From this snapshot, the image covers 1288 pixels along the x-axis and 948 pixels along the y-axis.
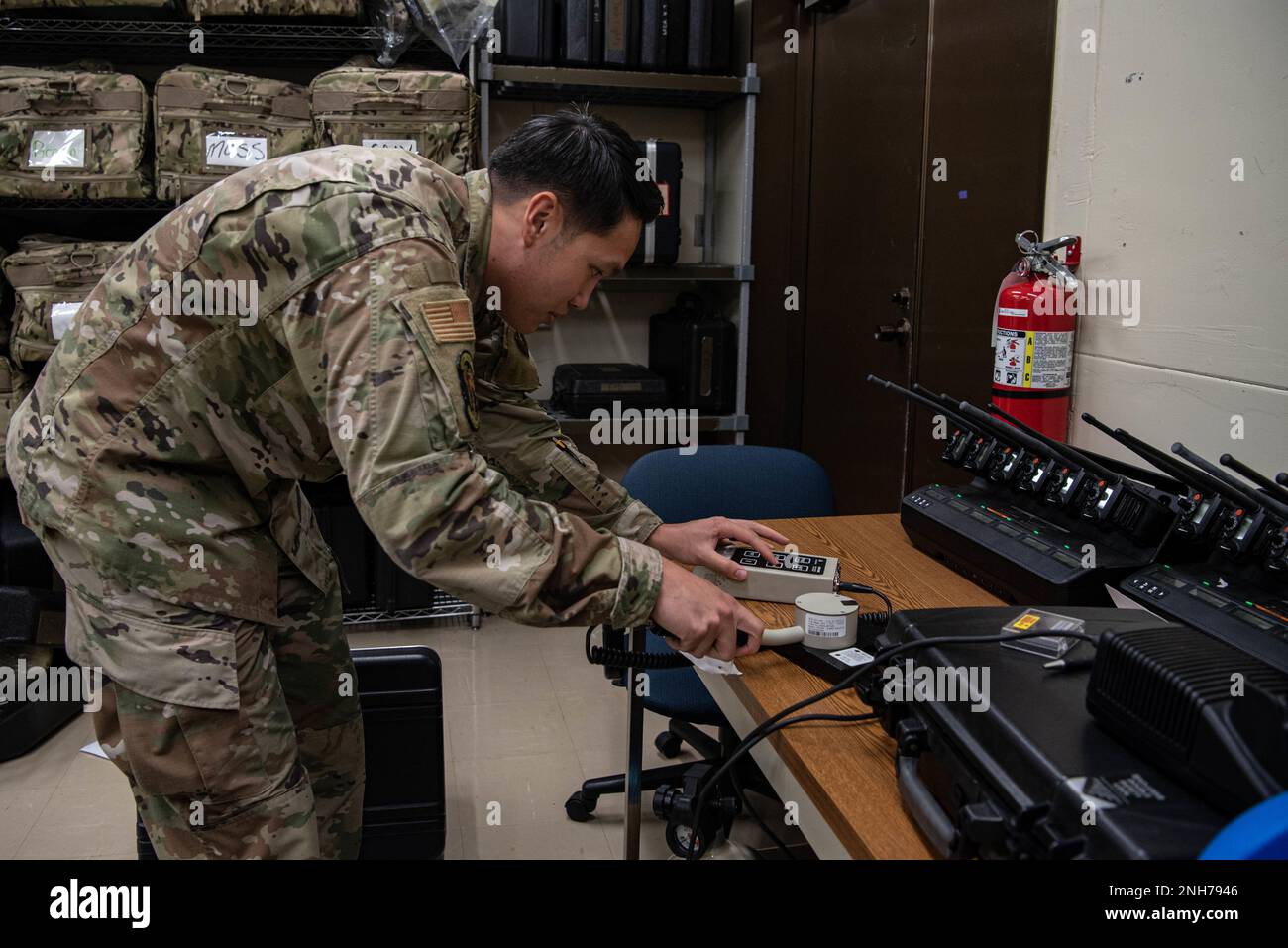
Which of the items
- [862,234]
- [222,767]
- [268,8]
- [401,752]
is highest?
[268,8]

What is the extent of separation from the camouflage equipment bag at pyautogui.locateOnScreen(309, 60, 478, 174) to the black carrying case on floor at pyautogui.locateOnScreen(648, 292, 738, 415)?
883 mm

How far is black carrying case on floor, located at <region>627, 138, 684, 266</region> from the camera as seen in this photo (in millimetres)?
3117

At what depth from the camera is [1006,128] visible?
1.98 m

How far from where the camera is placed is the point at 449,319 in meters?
0.96

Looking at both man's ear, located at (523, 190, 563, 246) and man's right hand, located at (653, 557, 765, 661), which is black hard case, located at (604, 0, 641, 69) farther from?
man's right hand, located at (653, 557, 765, 661)

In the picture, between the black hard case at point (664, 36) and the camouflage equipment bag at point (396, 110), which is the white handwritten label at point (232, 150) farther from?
the black hard case at point (664, 36)

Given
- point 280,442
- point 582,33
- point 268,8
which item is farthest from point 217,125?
point 280,442

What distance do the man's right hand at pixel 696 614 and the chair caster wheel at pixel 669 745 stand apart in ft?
4.27

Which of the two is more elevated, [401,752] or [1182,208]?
[1182,208]

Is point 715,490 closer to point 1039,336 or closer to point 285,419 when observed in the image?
point 1039,336

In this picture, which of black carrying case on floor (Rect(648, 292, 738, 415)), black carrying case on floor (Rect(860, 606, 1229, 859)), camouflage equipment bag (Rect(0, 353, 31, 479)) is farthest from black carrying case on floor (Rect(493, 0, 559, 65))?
black carrying case on floor (Rect(860, 606, 1229, 859))

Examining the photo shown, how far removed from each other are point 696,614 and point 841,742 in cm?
19

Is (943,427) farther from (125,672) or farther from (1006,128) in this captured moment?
(125,672)

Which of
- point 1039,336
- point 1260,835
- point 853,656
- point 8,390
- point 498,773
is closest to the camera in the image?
point 1260,835
